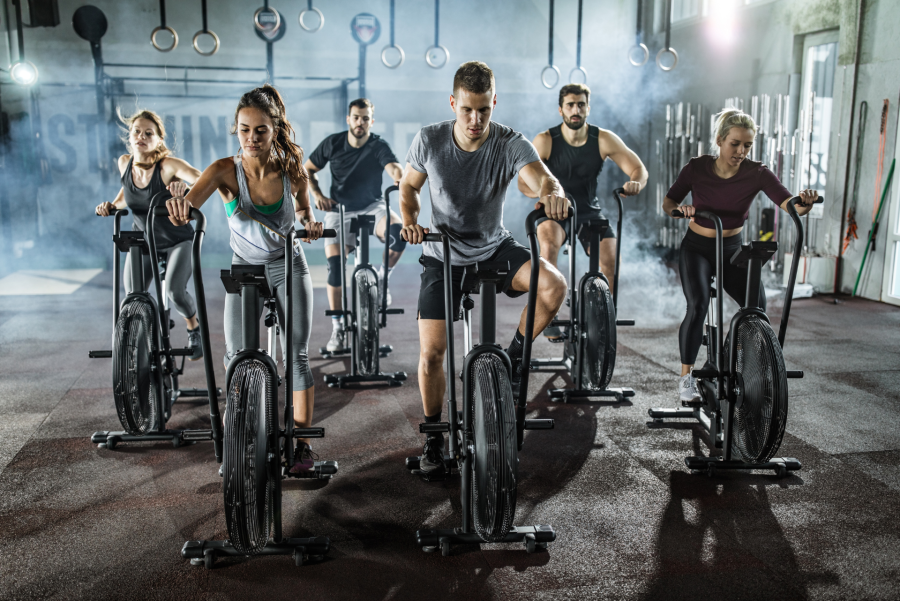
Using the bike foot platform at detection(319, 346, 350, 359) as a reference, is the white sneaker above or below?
above

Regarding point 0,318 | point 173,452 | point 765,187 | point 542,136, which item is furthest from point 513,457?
point 0,318

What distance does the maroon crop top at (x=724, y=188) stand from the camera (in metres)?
3.50

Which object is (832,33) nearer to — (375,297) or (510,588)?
(375,297)

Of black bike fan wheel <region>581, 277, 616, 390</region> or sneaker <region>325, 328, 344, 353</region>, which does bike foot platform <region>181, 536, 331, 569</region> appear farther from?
sneaker <region>325, 328, 344, 353</region>

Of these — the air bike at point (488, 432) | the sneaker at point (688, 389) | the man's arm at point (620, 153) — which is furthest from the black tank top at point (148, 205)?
the sneaker at point (688, 389)

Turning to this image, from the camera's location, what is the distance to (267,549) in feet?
7.80

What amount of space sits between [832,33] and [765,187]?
547 centimetres

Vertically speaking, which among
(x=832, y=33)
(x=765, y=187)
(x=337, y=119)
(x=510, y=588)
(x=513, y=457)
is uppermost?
(x=832, y=33)

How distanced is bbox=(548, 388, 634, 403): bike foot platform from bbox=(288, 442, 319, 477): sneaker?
153 cm

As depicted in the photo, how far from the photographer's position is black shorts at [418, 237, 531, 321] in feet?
9.02

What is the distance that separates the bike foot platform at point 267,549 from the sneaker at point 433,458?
67 cm

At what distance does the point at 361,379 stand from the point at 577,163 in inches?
73.2

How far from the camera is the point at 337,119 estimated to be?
34.0 ft

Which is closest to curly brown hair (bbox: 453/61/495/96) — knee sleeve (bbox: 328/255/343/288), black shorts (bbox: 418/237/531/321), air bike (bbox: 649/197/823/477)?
black shorts (bbox: 418/237/531/321)
